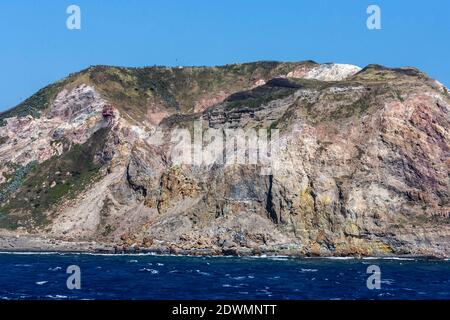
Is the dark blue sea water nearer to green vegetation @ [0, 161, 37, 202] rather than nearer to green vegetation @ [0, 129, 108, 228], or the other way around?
green vegetation @ [0, 129, 108, 228]

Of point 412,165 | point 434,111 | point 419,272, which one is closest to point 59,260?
point 419,272

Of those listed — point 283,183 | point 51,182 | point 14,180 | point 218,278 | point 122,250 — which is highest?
point 14,180

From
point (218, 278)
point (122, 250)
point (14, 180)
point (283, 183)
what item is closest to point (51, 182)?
point (14, 180)

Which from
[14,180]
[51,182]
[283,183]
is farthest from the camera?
[14,180]

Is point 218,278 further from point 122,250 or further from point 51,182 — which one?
point 51,182

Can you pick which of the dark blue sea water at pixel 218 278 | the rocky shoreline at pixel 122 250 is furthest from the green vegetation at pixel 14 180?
the dark blue sea water at pixel 218 278

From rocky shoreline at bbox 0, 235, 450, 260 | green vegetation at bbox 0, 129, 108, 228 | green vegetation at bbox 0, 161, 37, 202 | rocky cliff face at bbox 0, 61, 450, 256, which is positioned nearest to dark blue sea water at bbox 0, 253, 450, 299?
rocky shoreline at bbox 0, 235, 450, 260
